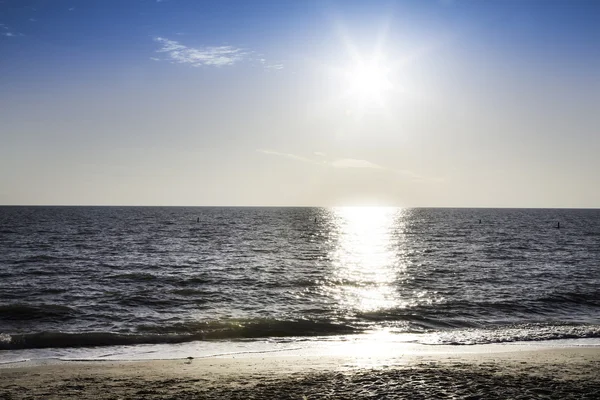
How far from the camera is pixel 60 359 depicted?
50.9ft

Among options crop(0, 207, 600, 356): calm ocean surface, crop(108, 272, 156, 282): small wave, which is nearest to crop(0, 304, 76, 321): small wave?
crop(0, 207, 600, 356): calm ocean surface

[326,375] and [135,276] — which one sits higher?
[326,375]

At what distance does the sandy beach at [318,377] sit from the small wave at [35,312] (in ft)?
26.7

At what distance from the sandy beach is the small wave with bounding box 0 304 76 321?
814 centimetres

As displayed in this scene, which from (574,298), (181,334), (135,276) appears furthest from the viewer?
(135,276)

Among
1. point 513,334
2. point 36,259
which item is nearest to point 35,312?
point 513,334

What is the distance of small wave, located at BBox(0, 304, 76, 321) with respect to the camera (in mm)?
21938

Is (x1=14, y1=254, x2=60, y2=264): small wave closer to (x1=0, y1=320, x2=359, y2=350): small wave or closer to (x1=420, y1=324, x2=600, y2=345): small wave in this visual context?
(x1=0, y1=320, x2=359, y2=350): small wave

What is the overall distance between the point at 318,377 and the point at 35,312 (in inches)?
660

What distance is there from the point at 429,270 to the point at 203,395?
32612mm

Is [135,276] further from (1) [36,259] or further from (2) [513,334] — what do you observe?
(2) [513,334]

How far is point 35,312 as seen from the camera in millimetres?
22906

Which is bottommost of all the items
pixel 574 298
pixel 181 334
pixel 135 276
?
pixel 181 334

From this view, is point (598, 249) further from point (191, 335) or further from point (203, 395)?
point (203, 395)
